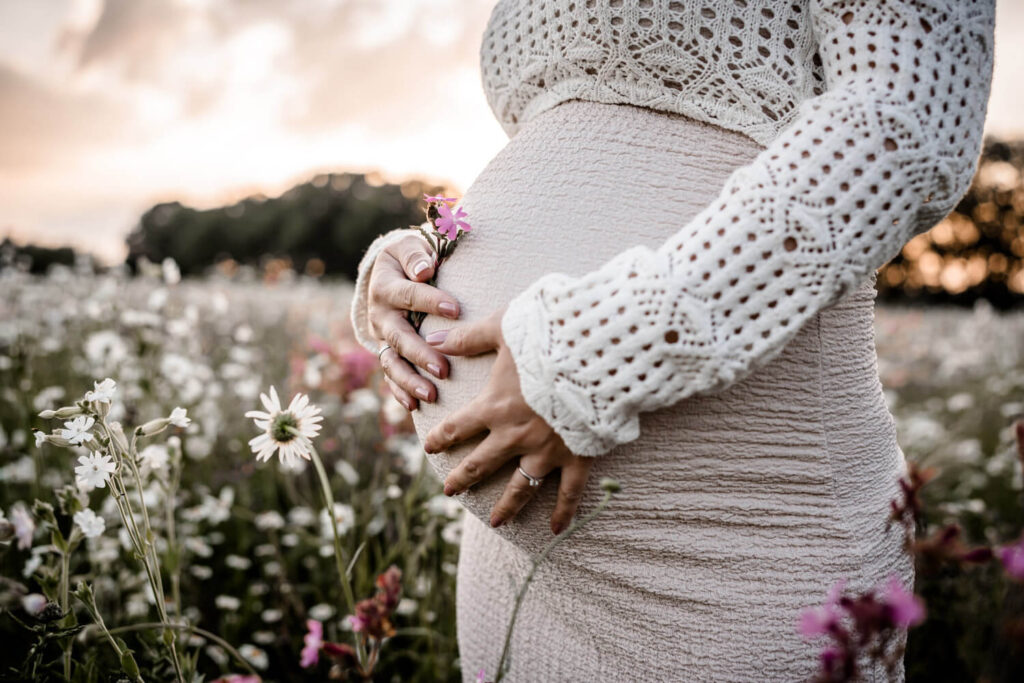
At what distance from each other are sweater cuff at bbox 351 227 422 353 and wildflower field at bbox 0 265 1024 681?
7.1 inches

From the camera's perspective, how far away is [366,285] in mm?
1325

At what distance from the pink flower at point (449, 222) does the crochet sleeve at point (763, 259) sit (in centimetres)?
30

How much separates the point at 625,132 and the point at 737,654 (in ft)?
2.57

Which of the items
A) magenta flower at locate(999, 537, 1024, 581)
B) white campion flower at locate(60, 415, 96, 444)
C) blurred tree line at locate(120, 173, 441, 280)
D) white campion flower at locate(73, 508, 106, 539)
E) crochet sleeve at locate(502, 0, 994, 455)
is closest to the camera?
magenta flower at locate(999, 537, 1024, 581)

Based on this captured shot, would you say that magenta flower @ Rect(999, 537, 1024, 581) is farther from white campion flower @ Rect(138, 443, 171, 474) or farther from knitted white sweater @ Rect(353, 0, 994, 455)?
white campion flower @ Rect(138, 443, 171, 474)

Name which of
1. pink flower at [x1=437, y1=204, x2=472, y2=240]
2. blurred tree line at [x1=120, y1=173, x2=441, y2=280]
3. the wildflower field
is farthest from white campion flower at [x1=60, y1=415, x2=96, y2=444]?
blurred tree line at [x1=120, y1=173, x2=441, y2=280]

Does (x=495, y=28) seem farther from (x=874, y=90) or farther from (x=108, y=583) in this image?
(x=108, y=583)

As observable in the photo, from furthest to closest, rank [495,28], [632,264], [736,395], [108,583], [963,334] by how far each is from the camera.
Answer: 1. [963,334]
2. [108,583]
3. [495,28]
4. [736,395]
5. [632,264]

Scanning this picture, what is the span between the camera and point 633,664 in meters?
0.99

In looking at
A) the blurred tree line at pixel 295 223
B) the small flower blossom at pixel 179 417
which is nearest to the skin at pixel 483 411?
the small flower blossom at pixel 179 417

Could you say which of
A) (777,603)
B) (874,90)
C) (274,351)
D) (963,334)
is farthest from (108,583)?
(963,334)

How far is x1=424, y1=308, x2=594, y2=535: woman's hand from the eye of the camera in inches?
32.5

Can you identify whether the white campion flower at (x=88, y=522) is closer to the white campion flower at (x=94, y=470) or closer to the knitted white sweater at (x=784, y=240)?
the white campion flower at (x=94, y=470)

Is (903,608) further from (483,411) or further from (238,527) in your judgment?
(238,527)
